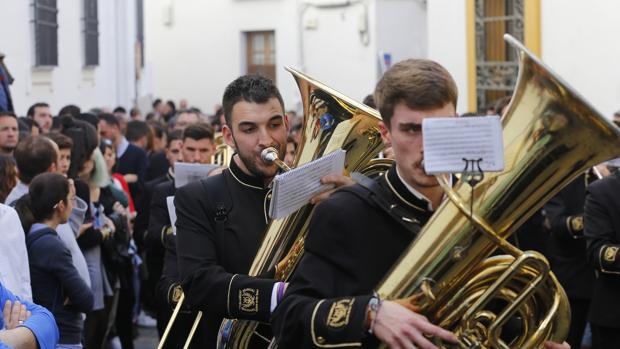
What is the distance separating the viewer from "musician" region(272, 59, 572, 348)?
124 inches

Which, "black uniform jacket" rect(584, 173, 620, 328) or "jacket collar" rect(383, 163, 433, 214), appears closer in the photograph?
"jacket collar" rect(383, 163, 433, 214)

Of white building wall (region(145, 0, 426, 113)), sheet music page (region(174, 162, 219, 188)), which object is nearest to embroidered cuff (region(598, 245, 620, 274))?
sheet music page (region(174, 162, 219, 188))

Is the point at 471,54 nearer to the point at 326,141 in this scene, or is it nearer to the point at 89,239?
the point at 89,239

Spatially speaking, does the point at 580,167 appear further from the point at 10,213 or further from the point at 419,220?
the point at 10,213

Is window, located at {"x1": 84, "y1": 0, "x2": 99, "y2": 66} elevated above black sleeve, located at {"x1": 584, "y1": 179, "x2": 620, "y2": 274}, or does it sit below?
above

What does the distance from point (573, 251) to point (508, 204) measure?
4.87m

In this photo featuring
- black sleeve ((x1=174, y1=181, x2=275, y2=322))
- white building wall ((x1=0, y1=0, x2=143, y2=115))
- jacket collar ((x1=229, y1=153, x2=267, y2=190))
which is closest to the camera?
black sleeve ((x1=174, y1=181, x2=275, y2=322))

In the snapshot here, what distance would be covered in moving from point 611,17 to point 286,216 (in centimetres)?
1016

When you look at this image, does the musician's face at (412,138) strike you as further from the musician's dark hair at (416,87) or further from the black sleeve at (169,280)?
the black sleeve at (169,280)

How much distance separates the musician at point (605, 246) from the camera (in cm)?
613

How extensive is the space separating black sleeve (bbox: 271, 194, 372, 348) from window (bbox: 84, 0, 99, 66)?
1433 centimetres

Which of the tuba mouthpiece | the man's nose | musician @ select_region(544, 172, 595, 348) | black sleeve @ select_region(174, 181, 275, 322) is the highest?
the man's nose

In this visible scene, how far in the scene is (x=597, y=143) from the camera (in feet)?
9.51

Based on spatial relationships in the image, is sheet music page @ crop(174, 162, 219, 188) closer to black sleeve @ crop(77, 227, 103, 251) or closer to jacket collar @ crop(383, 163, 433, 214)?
black sleeve @ crop(77, 227, 103, 251)
